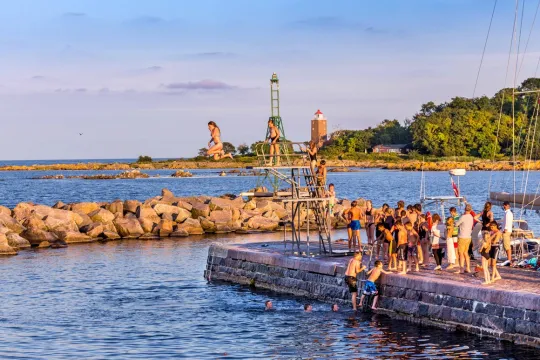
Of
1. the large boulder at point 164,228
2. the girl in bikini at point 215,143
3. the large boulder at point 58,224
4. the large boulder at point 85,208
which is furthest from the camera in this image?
the large boulder at point 85,208

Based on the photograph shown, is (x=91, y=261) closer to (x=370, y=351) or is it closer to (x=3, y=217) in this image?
(x=3, y=217)

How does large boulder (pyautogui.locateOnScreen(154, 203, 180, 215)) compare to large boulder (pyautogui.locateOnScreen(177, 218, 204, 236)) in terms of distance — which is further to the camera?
large boulder (pyautogui.locateOnScreen(154, 203, 180, 215))

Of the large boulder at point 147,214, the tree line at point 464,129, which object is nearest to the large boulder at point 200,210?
the large boulder at point 147,214

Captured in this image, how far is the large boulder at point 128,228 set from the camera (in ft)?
146

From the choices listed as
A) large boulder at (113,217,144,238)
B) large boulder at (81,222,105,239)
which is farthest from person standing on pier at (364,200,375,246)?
large boulder at (81,222,105,239)

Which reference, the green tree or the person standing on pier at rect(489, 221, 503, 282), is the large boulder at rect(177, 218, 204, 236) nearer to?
the person standing on pier at rect(489, 221, 503, 282)

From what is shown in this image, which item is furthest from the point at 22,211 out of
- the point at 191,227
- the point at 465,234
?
the point at 465,234

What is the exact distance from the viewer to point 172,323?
23.4 m

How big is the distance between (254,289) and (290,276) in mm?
1995

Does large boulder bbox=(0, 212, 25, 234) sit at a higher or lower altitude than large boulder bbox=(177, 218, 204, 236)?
higher

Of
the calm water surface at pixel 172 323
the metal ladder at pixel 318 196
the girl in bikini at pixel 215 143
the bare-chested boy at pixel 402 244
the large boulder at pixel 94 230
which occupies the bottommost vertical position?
the calm water surface at pixel 172 323

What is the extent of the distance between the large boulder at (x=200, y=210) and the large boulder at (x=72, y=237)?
22.7ft

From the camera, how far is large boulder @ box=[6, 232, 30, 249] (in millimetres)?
39531

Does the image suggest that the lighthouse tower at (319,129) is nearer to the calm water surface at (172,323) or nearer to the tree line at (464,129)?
the calm water surface at (172,323)
